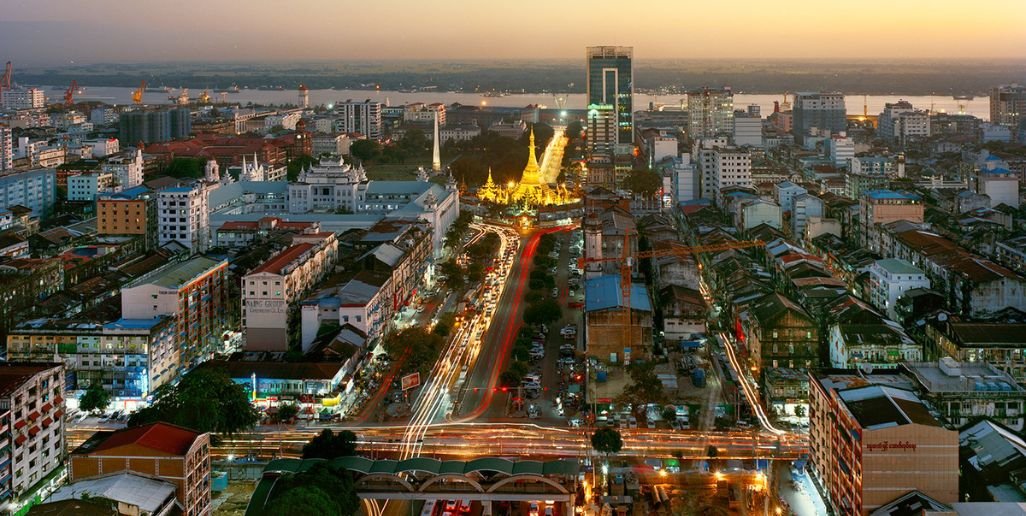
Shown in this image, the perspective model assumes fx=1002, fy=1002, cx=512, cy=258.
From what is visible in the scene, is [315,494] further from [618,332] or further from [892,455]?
[618,332]

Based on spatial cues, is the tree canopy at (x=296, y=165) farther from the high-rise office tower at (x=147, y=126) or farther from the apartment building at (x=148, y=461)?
the apartment building at (x=148, y=461)

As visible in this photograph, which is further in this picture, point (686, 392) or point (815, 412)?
point (686, 392)

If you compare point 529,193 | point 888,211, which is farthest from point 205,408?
point 529,193

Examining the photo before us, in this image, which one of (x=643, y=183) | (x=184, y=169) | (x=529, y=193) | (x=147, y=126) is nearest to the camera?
(x=529, y=193)

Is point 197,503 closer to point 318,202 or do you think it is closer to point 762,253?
point 762,253

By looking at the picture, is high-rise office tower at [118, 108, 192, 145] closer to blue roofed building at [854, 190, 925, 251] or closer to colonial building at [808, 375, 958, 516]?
blue roofed building at [854, 190, 925, 251]

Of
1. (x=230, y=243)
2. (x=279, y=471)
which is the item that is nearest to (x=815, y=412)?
(x=279, y=471)
